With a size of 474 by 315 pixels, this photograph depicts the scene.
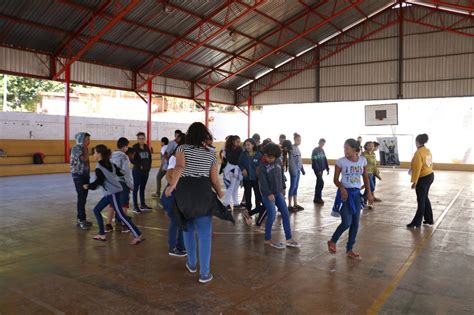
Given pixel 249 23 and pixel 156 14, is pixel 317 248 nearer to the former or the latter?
pixel 156 14

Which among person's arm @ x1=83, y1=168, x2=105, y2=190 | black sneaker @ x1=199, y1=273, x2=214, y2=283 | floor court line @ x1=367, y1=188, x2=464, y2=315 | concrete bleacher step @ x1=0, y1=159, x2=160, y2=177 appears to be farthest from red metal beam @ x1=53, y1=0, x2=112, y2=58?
floor court line @ x1=367, y1=188, x2=464, y2=315

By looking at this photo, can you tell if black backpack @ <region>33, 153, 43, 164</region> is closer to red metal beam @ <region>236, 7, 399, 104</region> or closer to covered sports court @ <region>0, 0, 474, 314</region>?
covered sports court @ <region>0, 0, 474, 314</region>

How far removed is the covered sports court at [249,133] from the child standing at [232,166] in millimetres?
822

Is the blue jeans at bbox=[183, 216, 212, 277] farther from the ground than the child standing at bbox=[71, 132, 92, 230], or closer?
closer

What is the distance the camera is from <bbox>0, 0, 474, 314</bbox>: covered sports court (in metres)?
3.61

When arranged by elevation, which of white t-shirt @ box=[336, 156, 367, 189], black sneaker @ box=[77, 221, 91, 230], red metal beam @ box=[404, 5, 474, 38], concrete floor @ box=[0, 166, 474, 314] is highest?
red metal beam @ box=[404, 5, 474, 38]

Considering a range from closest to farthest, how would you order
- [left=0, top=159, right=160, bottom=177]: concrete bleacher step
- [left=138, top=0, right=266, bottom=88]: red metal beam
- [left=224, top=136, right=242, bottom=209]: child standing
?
[left=224, top=136, right=242, bottom=209]: child standing < [left=0, top=159, right=160, bottom=177]: concrete bleacher step < [left=138, top=0, right=266, bottom=88]: red metal beam

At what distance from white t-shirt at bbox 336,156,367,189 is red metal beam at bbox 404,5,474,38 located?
20.3 m

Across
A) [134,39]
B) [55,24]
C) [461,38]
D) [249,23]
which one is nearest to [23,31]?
[55,24]

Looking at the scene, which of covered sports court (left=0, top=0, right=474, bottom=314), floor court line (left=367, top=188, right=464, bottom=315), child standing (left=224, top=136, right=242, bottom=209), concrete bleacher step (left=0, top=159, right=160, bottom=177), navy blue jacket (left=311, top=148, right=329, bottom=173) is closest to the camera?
floor court line (left=367, top=188, right=464, bottom=315)

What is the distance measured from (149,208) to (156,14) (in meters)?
10.7

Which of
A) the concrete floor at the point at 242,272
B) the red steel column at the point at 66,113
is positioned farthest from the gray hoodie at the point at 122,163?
the red steel column at the point at 66,113

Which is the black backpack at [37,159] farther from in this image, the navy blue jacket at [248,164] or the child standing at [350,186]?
the child standing at [350,186]

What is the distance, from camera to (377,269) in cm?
434
